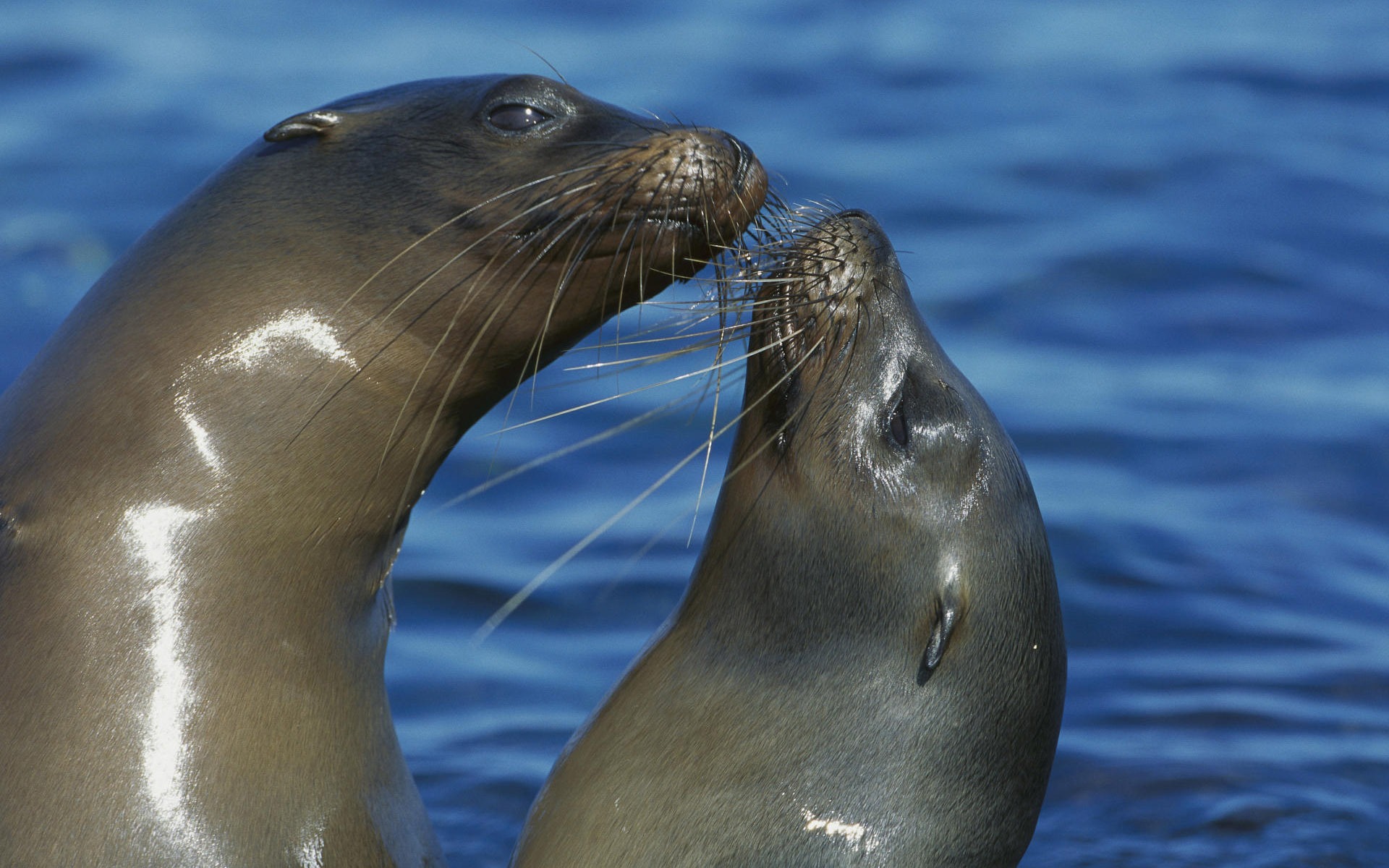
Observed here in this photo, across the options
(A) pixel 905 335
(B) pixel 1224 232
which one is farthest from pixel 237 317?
(B) pixel 1224 232

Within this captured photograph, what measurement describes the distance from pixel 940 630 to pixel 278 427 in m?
1.54

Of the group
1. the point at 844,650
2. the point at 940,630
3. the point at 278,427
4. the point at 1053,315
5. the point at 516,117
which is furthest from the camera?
the point at 1053,315

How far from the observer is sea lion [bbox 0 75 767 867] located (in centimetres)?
416

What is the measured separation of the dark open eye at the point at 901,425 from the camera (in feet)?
15.7

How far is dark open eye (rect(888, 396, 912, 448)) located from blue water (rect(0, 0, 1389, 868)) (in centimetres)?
186

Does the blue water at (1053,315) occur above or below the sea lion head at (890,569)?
below

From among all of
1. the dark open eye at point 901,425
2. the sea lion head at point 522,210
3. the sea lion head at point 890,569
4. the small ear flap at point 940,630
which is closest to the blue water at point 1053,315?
the sea lion head at point 890,569

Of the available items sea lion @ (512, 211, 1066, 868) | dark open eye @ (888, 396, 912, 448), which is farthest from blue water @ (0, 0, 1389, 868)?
dark open eye @ (888, 396, 912, 448)

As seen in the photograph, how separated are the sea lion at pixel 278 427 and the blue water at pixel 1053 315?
1699mm

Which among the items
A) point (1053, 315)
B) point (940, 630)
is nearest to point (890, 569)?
point (940, 630)

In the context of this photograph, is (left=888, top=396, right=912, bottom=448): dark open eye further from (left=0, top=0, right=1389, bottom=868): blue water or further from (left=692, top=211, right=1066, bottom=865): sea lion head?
(left=0, top=0, right=1389, bottom=868): blue water

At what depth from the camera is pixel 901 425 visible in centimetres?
480

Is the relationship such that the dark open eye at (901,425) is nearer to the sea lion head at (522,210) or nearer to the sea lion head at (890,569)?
the sea lion head at (890,569)

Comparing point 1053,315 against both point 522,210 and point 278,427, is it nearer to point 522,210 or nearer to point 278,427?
point 522,210
